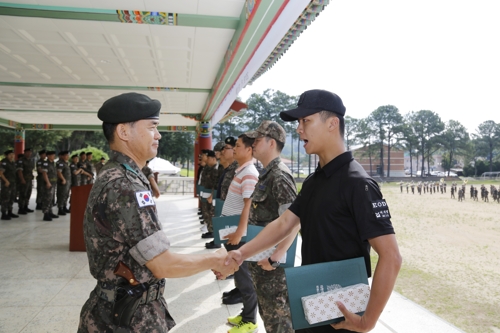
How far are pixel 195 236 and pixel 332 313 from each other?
6.12 m

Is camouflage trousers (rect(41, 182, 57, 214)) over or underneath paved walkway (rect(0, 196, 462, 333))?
over

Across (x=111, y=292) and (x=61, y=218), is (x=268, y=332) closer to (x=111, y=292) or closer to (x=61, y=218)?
(x=111, y=292)

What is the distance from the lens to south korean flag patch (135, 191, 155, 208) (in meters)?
A: 1.41

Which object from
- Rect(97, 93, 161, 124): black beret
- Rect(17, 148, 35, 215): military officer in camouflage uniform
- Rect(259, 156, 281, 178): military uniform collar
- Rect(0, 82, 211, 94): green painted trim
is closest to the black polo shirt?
Rect(97, 93, 161, 124): black beret

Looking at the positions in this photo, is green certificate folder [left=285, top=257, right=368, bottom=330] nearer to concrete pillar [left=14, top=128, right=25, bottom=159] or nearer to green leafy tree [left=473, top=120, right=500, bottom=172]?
green leafy tree [left=473, top=120, right=500, bottom=172]

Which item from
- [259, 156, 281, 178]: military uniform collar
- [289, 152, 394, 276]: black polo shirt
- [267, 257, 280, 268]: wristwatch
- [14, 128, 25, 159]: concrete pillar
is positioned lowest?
[267, 257, 280, 268]: wristwatch

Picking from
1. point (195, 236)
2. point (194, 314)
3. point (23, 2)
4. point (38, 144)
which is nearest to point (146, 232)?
point (194, 314)

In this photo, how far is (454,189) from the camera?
315cm

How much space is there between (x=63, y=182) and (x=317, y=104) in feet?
32.4

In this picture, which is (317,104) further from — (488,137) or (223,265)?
(488,137)

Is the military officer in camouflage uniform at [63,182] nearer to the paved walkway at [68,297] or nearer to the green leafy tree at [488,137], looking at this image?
the paved walkway at [68,297]

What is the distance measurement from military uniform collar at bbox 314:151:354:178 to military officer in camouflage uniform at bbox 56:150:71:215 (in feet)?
32.3

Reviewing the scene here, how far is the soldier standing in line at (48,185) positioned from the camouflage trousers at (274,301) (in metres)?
7.97

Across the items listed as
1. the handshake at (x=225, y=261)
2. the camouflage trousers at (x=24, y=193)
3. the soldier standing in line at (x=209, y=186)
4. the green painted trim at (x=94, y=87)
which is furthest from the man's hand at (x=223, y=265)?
the camouflage trousers at (x=24, y=193)
